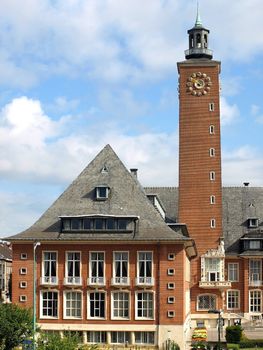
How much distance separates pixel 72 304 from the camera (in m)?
67.9

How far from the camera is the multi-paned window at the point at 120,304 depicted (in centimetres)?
6725

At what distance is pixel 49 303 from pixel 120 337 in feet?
22.0

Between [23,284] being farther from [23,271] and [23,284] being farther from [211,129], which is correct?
[211,129]

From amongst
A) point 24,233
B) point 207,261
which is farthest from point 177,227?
point 24,233

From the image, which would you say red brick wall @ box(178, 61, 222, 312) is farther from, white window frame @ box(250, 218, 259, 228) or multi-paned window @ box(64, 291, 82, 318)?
multi-paned window @ box(64, 291, 82, 318)

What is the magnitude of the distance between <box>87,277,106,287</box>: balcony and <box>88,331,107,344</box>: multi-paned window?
4.04m

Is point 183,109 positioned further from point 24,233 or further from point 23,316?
point 23,316

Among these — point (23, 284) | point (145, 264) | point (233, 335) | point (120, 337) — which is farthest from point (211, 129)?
point (23, 284)

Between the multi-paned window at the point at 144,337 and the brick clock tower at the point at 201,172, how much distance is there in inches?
1033

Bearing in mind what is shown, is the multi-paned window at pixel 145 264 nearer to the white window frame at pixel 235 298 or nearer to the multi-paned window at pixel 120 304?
the multi-paned window at pixel 120 304

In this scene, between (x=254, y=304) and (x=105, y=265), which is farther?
(x=254, y=304)

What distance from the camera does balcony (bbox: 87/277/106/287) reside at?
6725 centimetres

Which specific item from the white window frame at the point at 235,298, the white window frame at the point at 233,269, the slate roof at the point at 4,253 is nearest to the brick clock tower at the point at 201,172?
the white window frame at the point at 235,298

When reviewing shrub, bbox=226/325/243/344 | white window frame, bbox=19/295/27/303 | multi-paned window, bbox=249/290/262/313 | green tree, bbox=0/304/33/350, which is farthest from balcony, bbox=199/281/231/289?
green tree, bbox=0/304/33/350
